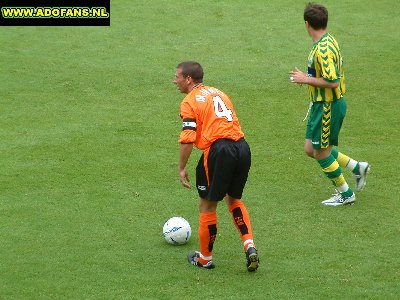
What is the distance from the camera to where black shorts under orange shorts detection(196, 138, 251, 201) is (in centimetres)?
823

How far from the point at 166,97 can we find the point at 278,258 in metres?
5.87

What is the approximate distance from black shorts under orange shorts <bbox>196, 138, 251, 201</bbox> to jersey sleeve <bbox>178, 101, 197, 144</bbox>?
0.28m

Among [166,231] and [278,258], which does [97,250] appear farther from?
[278,258]

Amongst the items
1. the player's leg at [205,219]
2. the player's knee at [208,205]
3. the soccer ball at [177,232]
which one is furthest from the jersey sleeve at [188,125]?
the soccer ball at [177,232]

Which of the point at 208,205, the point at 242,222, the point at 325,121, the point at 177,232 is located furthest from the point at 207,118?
the point at 325,121

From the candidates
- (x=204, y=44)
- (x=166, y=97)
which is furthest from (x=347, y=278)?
(x=204, y=44)

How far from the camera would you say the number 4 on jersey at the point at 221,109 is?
328 inches

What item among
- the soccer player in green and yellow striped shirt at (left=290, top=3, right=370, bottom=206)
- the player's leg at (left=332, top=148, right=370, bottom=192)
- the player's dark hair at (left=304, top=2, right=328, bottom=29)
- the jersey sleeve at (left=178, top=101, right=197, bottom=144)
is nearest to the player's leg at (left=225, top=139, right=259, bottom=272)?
the jersey sleeve at (left=178, top=101, right=197, bottom=144)

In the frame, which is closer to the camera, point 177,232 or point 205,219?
point 205,219

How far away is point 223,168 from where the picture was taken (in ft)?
27.0

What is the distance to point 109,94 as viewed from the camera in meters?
14.2

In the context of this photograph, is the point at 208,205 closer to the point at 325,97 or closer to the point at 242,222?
the point at 242,222

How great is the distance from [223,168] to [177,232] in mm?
1130

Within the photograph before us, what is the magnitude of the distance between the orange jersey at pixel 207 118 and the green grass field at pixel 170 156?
1.34 m
